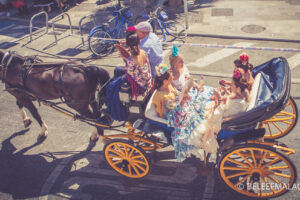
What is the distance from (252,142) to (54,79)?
3788mm

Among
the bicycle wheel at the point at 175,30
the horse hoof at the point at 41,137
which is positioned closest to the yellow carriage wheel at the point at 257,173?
the horse hoof at the point at 41,137

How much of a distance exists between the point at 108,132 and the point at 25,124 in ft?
7.03

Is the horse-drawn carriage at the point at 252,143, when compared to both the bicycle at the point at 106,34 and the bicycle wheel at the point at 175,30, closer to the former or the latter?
the bicycle at the point at 106,34

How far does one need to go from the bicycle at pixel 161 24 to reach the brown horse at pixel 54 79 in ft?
16.3

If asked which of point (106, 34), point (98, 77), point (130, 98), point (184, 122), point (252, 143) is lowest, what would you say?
point (252, 143)

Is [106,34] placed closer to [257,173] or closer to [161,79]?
[161,79]

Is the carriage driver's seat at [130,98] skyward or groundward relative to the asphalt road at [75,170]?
skyward

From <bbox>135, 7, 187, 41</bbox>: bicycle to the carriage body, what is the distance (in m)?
5.52

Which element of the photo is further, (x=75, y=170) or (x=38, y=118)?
(x=38, y=118)

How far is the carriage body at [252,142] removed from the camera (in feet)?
12.9

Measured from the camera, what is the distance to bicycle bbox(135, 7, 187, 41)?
966 centimetres

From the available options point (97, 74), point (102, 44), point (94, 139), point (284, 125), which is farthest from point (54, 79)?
point (284, 125)

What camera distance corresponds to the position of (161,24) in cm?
984

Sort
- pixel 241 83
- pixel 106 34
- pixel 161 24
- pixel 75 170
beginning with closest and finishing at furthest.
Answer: pixel 241 83 < pixel 75 170 < pixel 106 34 < pixel 161 24
